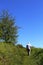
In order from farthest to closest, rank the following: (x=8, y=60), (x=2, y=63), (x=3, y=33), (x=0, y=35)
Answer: (x=3, y=33), (x=0, y=35), (x=8, y=60), (x=2, y=63)

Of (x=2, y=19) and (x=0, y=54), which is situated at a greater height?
(x=2, y=19)

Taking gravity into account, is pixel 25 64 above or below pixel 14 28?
below

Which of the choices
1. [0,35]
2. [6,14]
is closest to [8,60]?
[0,35]

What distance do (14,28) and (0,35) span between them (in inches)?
170

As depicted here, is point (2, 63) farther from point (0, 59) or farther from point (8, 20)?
point (8, 20)

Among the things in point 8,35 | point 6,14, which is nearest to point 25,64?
point 8,35

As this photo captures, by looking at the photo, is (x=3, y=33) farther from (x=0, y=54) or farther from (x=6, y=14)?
(x=0, y=54)

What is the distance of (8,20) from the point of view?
139 feet

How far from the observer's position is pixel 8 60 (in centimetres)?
2241

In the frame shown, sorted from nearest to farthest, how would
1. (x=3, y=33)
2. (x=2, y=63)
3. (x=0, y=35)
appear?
(x=2, y=63)
(x=0, y=35)
(x=3, y=33)

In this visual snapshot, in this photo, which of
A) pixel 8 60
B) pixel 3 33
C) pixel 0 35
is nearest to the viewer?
pixel 8 60

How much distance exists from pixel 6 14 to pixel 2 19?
69.8 inches

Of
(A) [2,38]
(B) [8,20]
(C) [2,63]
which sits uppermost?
(B) [8,20]

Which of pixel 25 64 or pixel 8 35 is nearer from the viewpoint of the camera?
pixel 25 64
